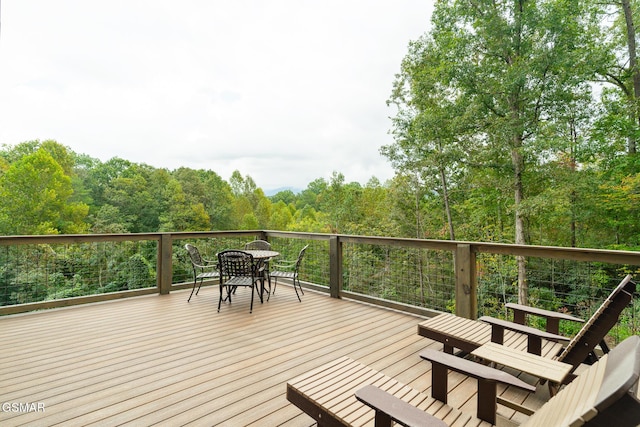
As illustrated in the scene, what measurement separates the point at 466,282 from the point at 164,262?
14.6ft

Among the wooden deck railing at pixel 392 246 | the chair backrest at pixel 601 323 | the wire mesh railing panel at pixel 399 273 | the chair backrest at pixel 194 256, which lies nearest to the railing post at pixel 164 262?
the wooden deck railing at pixel 392 246

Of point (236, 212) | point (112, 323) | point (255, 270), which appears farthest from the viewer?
point (236, 212)

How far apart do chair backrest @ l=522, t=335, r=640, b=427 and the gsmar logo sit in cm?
289

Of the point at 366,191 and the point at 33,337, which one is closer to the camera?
the point at 33,337

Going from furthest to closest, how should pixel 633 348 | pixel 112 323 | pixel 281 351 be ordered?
pixel 112 323 < pixel 281 351 < pixel 633 348

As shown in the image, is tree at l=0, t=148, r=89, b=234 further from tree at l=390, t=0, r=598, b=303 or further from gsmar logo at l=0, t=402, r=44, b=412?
tree at l=390, t=0, r=598, b=303

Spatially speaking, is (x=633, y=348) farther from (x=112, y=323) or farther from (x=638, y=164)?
(x=638, y=164)

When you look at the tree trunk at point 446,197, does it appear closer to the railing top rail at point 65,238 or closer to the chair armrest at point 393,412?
the railing top rail at point 65,238

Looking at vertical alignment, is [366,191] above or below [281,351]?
above

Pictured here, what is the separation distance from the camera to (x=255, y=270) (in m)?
4.59

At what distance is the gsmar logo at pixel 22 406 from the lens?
6.98 feet

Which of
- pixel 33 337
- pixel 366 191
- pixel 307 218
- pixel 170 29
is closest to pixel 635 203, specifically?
pixel 33 337

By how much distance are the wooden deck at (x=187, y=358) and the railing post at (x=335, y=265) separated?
41 centimetres

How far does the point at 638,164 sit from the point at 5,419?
12.9 metres
